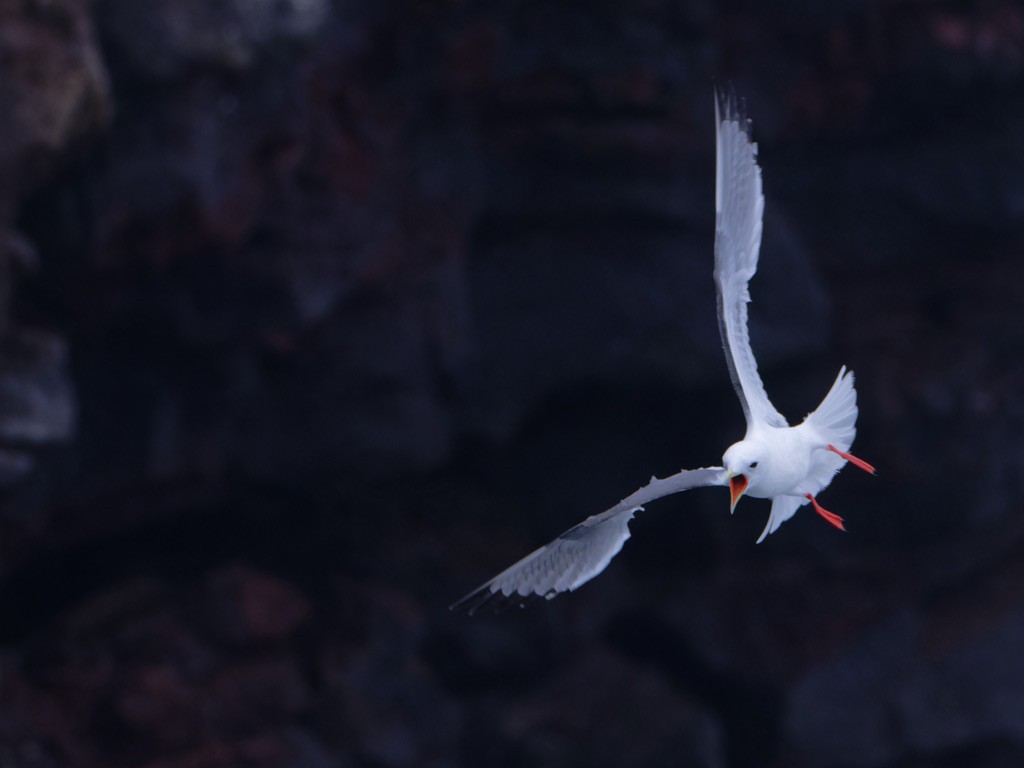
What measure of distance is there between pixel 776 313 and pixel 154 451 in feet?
10.0

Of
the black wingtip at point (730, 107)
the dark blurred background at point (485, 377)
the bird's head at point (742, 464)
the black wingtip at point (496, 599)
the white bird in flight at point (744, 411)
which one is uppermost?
the dark blurred background at point (485, 377)

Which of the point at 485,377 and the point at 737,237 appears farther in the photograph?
the point at 485,377

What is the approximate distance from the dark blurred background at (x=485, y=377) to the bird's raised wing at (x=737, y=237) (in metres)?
2.16

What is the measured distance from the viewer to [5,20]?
3746mm

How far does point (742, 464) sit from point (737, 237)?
29.8 inches

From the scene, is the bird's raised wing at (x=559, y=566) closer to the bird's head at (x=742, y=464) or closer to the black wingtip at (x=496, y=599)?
the black wingtip at (x=496, y=599)

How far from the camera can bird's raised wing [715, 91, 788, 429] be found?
9.94ft

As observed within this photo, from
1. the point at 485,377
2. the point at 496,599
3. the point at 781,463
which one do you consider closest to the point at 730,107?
the point at 781,463

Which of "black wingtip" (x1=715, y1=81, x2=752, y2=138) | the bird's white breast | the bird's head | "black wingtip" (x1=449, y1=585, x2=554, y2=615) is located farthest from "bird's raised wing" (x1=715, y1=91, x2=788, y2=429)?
"black wingtip" (x1=449, y1=585, x2=554, y2=615)

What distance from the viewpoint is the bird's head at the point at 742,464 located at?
263 cm

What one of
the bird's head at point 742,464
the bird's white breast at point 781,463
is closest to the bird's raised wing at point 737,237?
the bird's white breast at point 781,463

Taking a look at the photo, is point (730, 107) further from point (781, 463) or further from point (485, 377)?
point (485, 377)

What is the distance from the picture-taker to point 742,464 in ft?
8.64

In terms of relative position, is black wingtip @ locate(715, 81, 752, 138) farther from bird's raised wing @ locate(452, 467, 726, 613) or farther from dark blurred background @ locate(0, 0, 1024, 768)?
dark blurred background @ locate(0, 0, 1024, 768)
